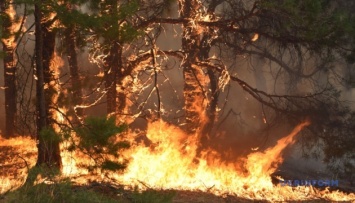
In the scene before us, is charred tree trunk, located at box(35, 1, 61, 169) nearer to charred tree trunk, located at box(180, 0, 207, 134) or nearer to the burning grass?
the burning grass

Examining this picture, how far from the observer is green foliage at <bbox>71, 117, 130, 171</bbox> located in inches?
264

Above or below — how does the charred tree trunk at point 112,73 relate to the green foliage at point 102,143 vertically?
above

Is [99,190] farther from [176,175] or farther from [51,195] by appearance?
[176,175]

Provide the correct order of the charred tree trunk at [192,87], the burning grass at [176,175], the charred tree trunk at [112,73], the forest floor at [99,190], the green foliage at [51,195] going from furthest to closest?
the charred tree trunk at [192,87] → the charred tree trunk at [112,73] → the burning grass at [176,175] → the forest floor at [99,190] → the green foliage at [51,195]

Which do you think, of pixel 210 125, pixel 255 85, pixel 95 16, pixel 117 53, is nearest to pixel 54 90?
pixel 117 53

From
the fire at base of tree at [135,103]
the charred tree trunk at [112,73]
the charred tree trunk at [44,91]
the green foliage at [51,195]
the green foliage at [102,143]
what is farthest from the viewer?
the charred tree trunk at [112,73]

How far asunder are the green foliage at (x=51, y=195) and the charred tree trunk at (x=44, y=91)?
1560 mm

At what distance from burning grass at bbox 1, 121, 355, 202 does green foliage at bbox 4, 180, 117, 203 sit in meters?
0.92

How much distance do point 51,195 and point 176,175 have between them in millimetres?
Answer: 4919

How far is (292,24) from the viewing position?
33.2 feet

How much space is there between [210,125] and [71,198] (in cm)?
938

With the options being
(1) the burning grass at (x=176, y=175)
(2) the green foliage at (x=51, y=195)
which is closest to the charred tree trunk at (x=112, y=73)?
(1) the burning grass at (x=176, y=175)

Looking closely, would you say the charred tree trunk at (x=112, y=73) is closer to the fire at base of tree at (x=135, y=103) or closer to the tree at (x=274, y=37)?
the fire at base of tree at (x=135, y=103)

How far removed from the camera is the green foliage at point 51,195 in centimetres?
548
